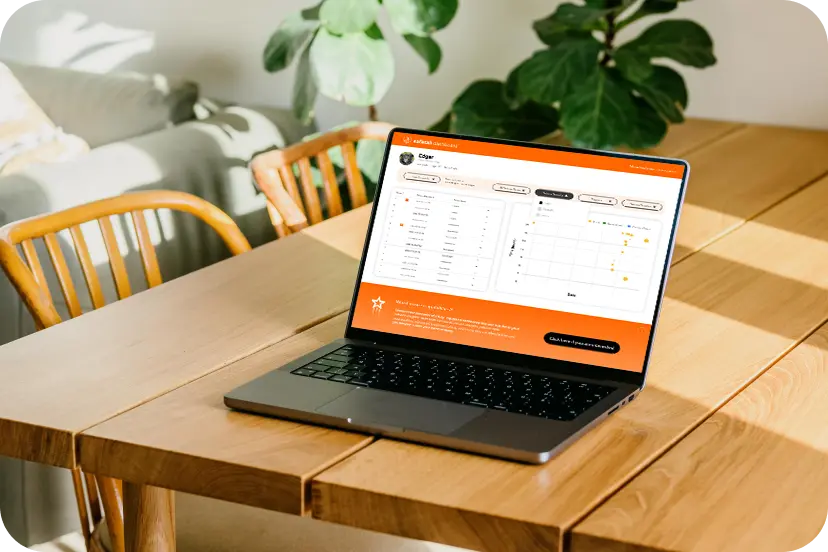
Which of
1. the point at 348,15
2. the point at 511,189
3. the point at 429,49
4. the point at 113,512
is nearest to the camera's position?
the point at 511,189

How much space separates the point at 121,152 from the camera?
106 inches

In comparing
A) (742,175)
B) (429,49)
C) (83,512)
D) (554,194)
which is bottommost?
(83,512)

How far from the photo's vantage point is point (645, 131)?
237cm

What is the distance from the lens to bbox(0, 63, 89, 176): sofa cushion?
2902mm

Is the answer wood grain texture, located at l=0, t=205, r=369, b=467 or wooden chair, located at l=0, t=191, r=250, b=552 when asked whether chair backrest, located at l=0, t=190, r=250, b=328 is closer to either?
wooden chair, located at l=0, t=191, r=250, b=552

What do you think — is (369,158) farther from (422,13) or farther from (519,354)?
(519,354)

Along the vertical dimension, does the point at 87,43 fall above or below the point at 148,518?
above

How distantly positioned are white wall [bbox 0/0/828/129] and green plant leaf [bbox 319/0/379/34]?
596mm

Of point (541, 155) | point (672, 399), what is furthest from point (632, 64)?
point (672, 399)

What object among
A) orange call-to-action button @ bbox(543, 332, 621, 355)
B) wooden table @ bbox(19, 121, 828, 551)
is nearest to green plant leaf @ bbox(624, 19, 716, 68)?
wooden table @ bbox(19, 121, 828, 551)

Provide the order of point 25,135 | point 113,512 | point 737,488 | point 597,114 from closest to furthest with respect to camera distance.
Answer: point 737,488, point 113,512, point 597,114, point 25,135

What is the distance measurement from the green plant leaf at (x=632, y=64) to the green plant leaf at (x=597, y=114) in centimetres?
4

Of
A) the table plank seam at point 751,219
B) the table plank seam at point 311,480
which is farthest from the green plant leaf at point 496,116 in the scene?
the table plank seam at point 311,480

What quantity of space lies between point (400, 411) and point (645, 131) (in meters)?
1.37
